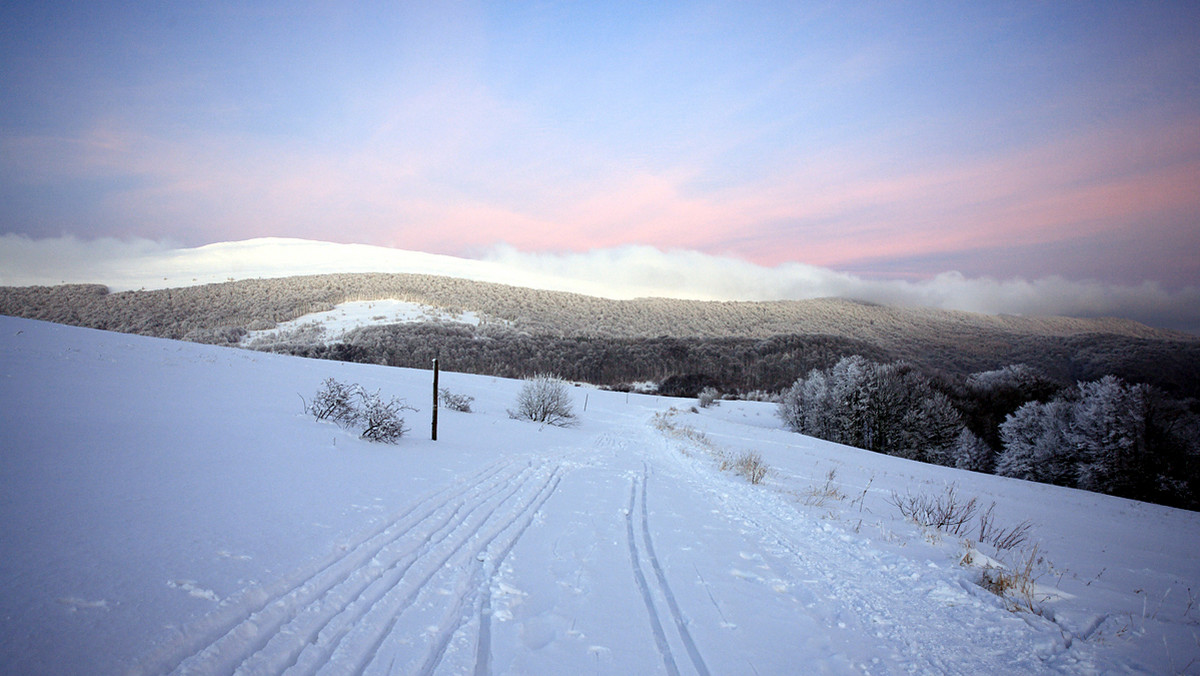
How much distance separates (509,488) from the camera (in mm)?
6824

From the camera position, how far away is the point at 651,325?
11381cm

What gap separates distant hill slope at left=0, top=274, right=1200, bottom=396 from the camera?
164 feet

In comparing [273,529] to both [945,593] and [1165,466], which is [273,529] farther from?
[1165,466]

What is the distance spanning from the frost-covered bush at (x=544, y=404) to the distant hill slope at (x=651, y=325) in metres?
26.5

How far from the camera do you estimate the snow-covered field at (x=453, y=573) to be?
254cm

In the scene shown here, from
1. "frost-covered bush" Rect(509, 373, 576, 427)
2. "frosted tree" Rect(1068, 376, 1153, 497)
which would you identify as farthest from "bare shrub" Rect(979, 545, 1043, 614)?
"frosted tree" Rect(1068, 376, 1153, 497)

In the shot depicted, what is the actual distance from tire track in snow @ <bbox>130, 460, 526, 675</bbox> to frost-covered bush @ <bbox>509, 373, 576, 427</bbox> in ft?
60.8

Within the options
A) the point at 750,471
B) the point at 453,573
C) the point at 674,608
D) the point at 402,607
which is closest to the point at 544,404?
the point at 750,471

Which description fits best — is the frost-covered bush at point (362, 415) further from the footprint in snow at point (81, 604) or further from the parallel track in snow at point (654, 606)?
the footprint in snow at point (81, 604)

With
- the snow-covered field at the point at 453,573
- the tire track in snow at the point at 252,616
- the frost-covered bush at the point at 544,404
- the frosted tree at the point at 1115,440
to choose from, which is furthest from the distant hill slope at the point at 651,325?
the tire track in snow at the point at 252,616

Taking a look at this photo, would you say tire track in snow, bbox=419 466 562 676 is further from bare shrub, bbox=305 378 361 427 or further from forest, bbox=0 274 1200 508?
forest, bbox=0 274 1200 508

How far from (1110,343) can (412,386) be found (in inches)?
4155

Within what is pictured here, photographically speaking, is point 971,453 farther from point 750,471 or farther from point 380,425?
point 380,425

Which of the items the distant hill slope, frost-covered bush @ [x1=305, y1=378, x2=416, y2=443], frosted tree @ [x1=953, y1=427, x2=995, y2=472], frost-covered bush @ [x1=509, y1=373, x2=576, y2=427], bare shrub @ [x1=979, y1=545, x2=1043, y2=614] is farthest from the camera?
the distant hill slope
